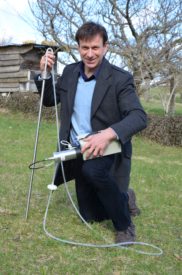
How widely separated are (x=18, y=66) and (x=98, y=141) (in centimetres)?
1271

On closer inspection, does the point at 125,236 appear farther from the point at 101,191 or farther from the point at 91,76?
the point at 91,76

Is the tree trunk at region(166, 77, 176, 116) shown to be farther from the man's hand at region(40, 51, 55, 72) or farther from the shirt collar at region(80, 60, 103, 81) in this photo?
the man's hand at region(40, 51, 55, 72)

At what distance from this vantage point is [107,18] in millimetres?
11438

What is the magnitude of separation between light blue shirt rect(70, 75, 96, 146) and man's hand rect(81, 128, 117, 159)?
13.6 inches

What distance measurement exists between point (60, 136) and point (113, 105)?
53 cm

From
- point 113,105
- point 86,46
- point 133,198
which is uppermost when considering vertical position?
point 86,46

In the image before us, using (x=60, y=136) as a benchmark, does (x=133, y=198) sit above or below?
below

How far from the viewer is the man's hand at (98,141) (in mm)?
3029

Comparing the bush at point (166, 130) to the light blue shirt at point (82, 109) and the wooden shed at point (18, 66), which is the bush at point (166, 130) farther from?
the light blue shirt at point (82, 109)

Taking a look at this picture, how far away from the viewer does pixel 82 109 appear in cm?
345

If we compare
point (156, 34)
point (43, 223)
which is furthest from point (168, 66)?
point (43, 223)

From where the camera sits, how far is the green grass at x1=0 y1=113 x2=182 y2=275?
2.88 metres

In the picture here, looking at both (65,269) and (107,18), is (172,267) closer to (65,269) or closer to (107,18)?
(65,269)

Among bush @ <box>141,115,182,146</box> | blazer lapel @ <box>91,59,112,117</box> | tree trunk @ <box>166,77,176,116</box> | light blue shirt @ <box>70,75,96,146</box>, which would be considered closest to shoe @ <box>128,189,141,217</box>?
light blue shirt @ <box>70,75,96,146</box>
